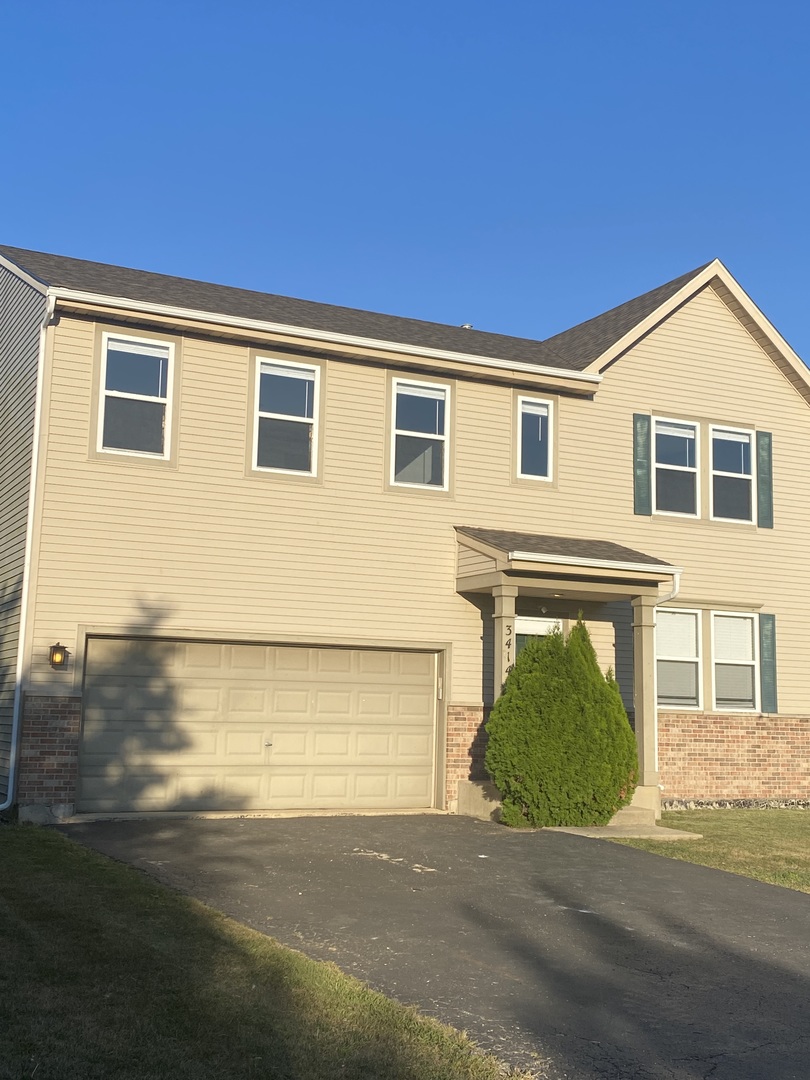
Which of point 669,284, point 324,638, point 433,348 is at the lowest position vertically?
point 324,638

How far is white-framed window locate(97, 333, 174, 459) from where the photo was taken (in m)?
14.1

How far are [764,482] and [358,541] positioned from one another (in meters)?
7.16

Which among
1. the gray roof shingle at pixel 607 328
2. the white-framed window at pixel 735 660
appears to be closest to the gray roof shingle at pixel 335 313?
the gray roof shingle at pixel 607 328

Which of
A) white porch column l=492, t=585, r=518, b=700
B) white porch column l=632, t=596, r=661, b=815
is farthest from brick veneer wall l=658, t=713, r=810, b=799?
white porch column l=492, t=585, r=518, b=700

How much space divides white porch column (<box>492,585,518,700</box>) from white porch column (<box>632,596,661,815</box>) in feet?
6.91

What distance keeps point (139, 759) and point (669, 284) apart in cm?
1131

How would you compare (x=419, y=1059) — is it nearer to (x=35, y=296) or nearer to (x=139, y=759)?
(x=139, y=759)

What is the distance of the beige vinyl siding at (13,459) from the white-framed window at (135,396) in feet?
2.83

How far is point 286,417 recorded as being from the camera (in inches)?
599

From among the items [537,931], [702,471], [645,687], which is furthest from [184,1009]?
[702,471]

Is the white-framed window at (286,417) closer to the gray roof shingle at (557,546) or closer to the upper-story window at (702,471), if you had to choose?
the gray roof shingle at (557,546)

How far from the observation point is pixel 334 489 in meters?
15.3

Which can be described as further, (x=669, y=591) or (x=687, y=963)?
(x=669, y=591)

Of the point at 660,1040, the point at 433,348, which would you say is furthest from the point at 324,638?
the point at 660,1040
